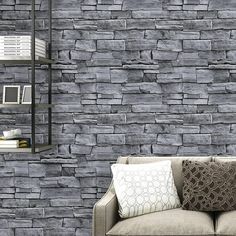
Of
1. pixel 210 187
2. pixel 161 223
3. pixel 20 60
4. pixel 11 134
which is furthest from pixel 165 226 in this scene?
pixel 20 60

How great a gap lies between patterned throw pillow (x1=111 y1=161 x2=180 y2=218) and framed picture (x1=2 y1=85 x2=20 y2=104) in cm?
106

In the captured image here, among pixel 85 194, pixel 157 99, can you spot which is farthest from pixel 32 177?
pixel 157 99

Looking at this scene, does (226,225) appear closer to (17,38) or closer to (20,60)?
(20,60)

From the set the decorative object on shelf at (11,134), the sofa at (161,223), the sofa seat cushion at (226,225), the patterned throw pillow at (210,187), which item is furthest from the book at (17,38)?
the sofa seat cushion at (226,225)

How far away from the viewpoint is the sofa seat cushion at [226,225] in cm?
389

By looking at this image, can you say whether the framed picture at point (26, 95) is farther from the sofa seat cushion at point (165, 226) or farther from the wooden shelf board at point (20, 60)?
the sofa seat cushion at point (165, 226)

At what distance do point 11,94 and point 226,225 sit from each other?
208 cm

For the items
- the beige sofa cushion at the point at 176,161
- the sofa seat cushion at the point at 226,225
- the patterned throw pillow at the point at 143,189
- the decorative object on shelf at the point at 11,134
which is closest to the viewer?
the sofa seat cushion at the point at 226,225

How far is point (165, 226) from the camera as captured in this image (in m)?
3.96

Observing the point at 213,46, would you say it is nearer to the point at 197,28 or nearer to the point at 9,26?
the point at 197,28

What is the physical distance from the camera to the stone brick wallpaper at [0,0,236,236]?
4922mm

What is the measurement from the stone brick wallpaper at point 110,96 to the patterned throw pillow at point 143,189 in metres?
0.56

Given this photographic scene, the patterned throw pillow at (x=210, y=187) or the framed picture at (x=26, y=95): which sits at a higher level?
the framed picture at (x=26, y=95)

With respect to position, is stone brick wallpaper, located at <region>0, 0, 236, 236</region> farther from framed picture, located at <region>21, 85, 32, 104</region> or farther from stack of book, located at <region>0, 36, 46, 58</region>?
stack of book, located at <region>0, 36, 46, 58</region>
